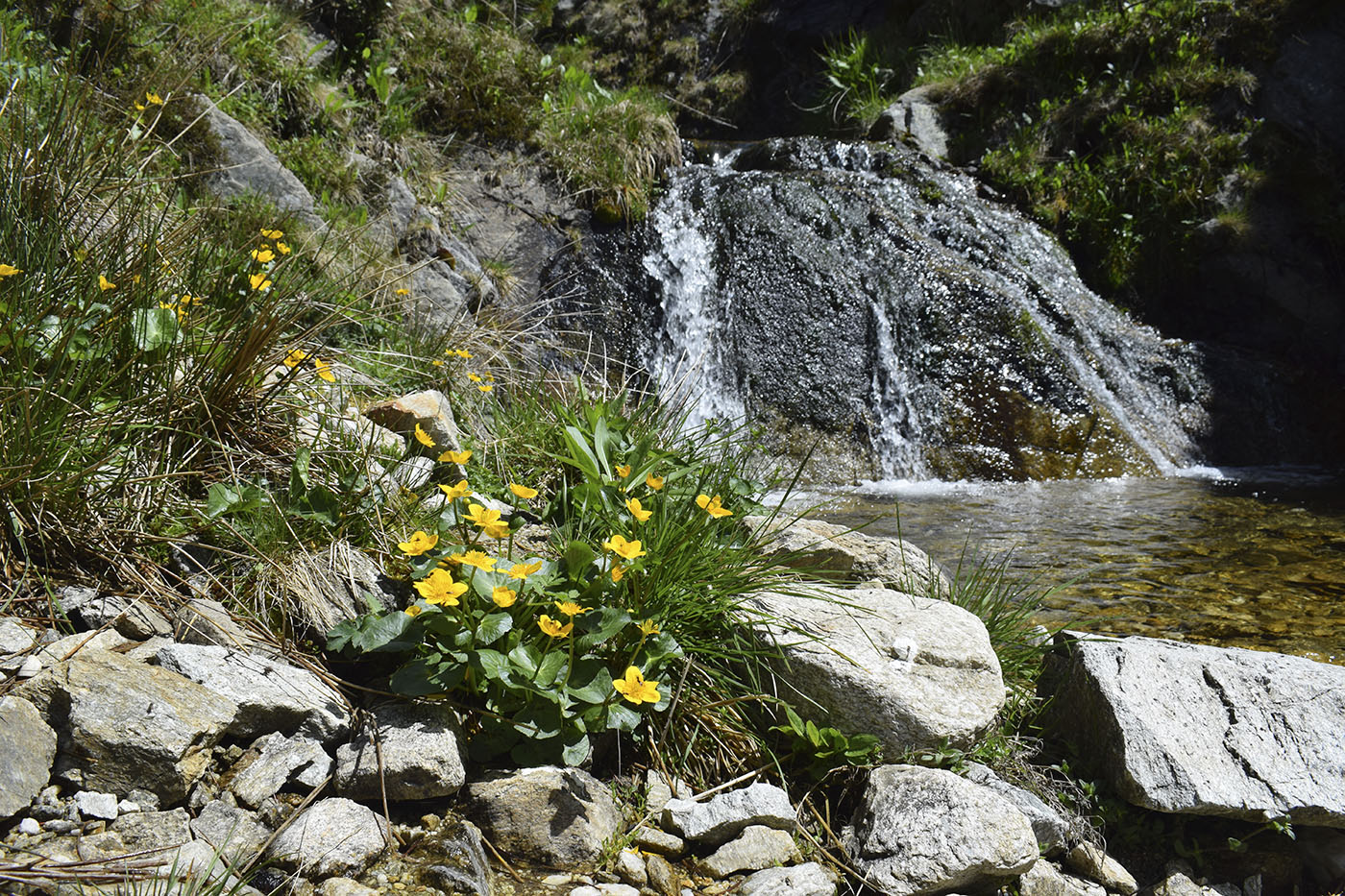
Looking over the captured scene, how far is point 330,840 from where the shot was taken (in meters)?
1.63

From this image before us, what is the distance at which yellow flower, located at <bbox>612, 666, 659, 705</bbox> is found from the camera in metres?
1.79

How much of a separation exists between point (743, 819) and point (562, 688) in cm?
53

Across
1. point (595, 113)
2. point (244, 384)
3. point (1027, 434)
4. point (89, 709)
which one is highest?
point (595, 113)

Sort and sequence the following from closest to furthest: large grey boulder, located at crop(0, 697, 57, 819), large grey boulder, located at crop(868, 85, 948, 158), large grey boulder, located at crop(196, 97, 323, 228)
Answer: large grey boulder, located at crop(0, 697, 57, 819) → large grey boulder, located at crop(196, 97, 323, 228) → large grey boulder, located at crop(868, 85, 948, 158)

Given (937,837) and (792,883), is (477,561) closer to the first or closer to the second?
(792,883)

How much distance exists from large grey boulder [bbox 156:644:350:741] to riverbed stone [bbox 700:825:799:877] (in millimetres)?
874

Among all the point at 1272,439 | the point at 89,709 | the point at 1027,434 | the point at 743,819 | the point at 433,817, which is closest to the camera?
the point at 89,709

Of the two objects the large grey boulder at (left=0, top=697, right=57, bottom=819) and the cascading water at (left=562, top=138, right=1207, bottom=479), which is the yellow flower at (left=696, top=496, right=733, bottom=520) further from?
the cascading water at (left=562, top=138, right=1207, bottom=479)

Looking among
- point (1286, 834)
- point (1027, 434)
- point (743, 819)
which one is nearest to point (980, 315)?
point (1027, 434)

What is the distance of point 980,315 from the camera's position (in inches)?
278

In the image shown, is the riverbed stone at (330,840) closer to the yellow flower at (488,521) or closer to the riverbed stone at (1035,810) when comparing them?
the yellow flower at (488,521)

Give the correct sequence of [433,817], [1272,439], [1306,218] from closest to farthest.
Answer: [433,817] → [1272,439] → [1306,218]

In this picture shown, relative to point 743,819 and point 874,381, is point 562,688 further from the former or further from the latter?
point 874,381

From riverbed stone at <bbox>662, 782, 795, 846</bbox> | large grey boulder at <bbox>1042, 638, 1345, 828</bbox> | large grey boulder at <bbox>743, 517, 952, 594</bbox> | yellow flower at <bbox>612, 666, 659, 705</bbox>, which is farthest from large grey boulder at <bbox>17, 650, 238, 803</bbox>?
large grey boulder at <bbox>1042, 638, 1345, 828</bbox>
